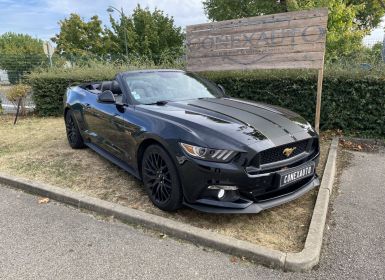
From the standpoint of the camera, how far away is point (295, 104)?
23.0ft

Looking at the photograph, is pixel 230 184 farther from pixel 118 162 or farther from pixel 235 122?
pixel 118 162

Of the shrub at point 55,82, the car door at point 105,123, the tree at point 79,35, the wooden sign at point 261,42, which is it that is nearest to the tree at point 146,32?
the tree at point 79,35

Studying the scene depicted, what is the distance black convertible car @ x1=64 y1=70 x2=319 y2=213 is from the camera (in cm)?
306

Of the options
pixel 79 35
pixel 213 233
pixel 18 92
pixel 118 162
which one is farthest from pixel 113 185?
pixel 79 35

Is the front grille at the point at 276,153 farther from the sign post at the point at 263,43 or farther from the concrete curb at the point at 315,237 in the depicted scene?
the sign post at the point at 263,43

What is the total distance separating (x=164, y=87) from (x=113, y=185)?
1466 mm

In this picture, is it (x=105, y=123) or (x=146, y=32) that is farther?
(x=146, y=32)

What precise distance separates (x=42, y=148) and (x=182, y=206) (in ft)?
13.2

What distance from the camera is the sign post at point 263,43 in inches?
234

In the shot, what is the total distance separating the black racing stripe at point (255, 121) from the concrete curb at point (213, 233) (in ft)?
2.88

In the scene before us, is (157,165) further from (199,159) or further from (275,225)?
(275,225)

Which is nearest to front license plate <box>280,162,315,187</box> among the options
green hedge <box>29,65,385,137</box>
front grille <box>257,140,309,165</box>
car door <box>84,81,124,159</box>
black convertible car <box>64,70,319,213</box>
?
black convertible car <box>64,70,319,213</box>

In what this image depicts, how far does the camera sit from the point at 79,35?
127ft

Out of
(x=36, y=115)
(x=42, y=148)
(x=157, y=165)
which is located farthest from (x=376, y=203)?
(x=36, y=115)
